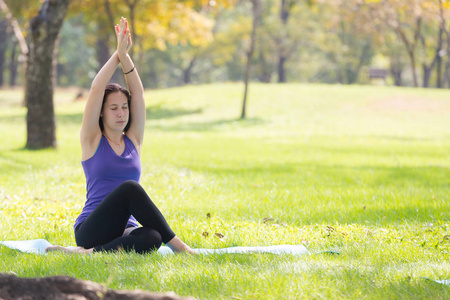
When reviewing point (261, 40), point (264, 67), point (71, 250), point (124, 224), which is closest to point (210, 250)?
point (124, 224)

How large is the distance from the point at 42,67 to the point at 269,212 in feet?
28.4

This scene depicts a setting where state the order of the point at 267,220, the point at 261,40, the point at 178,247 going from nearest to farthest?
the point at 178,247
the point at 267,220
the point at 261,40

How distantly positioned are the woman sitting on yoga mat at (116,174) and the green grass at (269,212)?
0.76 feet

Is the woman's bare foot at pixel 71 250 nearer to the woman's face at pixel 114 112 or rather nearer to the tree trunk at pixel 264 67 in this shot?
the woman's face at pixel 114 112

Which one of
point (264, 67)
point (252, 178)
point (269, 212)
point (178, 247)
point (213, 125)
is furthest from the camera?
point (264, 67)

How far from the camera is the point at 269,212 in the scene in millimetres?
6887

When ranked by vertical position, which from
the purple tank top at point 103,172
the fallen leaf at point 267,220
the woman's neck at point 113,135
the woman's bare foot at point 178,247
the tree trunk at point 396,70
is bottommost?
the fallen leaf at point 267,220

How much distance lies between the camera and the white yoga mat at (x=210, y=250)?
4836 millimetres

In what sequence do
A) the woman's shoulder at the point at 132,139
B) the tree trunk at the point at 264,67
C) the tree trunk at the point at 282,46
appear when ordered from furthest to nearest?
the tree trunk at the point at 264,67 < the tree trunk at the point at 282,46 < the woman's shoulder at the point at 132,139

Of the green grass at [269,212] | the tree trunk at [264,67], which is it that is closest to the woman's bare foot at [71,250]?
the green grass at [269,212]

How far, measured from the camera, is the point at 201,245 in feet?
17.4

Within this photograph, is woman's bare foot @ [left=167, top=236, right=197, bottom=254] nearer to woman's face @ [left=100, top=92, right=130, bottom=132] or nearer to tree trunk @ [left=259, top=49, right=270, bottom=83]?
woman's face @ [left=100, top=92, right=130, bottom=132]

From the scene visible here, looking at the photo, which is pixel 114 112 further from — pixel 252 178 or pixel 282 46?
pixel 282 46

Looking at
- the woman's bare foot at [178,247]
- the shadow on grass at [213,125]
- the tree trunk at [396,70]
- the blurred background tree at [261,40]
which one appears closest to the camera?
the woman's bare foot at [178,247]
